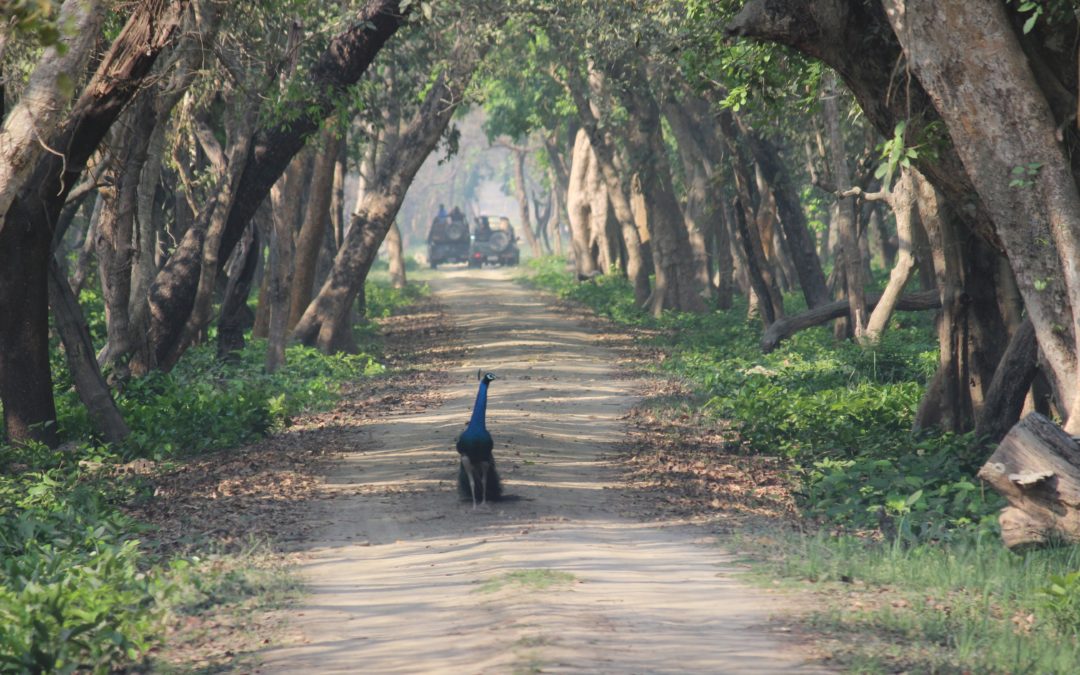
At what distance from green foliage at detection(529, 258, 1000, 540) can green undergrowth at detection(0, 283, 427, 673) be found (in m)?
4.71

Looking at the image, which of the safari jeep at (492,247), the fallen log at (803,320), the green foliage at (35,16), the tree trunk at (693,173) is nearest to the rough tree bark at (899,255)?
the fallen log at (803,320)

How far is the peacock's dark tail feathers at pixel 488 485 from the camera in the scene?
10.6 metres

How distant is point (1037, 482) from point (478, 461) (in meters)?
4.27

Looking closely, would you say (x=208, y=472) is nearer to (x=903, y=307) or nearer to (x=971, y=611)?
(x=971, y=611)

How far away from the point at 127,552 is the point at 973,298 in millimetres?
7892

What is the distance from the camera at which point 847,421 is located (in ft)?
44.6

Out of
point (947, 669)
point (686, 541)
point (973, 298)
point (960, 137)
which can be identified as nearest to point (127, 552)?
point (686, 541)

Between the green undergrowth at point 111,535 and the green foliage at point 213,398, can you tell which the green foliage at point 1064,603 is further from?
the green foliage at point 213,398

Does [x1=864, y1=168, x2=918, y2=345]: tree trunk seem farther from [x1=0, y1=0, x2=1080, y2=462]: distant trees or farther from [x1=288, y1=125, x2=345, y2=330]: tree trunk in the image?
[x1=288, y1=125, x2=345, y2=330]: tree trunk

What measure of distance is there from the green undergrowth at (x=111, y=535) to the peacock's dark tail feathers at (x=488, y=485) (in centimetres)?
238

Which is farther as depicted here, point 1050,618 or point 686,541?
point 686,541

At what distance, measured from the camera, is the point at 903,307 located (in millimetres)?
19234

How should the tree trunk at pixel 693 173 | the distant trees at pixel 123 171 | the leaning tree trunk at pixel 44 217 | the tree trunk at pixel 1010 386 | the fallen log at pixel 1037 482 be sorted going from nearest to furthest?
the fallen log at pixel 1037 482
the distant trees at pixel 123 171
the tree trunk at pixel 1010 386
the leaning tree trunk at pixel 44 217
the tree trunk at pixel 693 173

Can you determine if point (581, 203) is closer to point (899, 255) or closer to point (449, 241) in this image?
point (899, 255)
